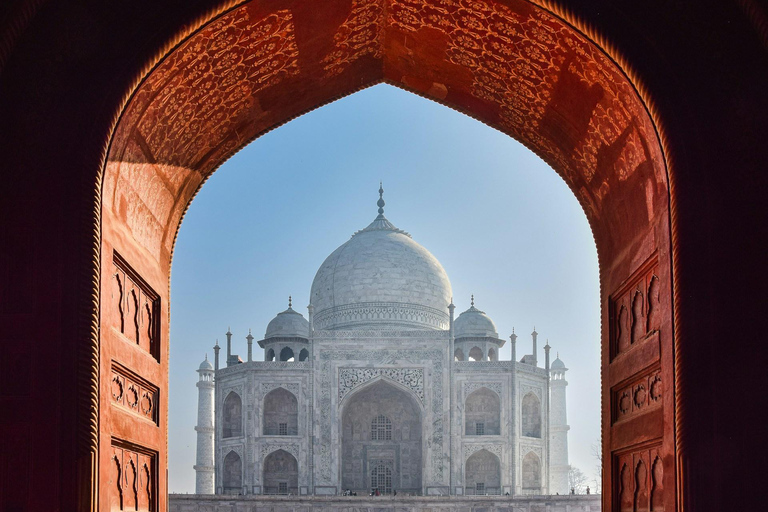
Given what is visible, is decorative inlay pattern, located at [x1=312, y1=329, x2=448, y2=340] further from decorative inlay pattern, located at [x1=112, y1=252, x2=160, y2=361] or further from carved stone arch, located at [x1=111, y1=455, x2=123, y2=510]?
carved stone arch, located at [x1=111, y1=455, x2=123, y2=510]

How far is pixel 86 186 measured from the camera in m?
4.42

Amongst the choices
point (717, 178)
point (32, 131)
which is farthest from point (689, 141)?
point (32, 131)

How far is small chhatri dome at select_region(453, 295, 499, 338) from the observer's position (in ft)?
107

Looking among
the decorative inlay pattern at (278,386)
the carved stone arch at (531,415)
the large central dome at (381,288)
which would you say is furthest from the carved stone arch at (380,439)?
the carved stone arch at (531,415)

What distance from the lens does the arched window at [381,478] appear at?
2959cm

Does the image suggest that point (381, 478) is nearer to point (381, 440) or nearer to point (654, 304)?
point (381, 440)

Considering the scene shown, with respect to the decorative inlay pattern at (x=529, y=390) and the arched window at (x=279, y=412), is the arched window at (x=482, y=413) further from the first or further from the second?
the arched window at (x=279, y=412)

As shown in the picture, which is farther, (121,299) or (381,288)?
(381,288)

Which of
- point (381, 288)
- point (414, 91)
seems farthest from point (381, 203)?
point (414, 91)

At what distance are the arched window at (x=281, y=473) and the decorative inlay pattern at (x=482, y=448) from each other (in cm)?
481

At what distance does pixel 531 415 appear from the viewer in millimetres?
30938

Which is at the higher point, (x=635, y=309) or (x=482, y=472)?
(x=635, y=309)

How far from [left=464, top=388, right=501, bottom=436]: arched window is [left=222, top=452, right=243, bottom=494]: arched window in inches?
264

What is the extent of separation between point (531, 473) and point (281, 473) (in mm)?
7506
